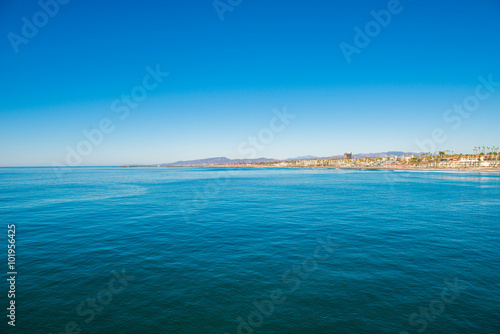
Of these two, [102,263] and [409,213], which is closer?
[102,263]

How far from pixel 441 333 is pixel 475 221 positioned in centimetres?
2950

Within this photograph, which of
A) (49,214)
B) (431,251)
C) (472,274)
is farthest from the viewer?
(49,214)

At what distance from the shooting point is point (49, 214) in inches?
1507

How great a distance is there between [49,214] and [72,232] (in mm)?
14441

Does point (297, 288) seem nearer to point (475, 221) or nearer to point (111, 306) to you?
point (111, 306)

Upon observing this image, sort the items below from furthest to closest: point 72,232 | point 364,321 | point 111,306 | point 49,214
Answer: point 49,214, point 72,232, point 111,306, point 364,321

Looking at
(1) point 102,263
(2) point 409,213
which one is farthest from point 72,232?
(2) point 409,213

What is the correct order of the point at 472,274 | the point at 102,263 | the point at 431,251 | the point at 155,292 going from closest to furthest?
the point at 155,292 → the point at 472,274 → the point at 102,263 → the point at 431,251

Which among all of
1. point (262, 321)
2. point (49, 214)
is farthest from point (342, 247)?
point (49, 214)

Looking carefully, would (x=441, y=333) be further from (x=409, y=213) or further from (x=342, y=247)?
(x=409, y=213)

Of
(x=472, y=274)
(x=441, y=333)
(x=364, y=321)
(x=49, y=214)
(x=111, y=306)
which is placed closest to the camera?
(x=441, y=333)

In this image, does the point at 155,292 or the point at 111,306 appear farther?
the point at 155,292

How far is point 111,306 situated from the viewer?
1398 cm

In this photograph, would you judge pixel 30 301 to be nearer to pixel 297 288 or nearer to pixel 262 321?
pixel 262 321
